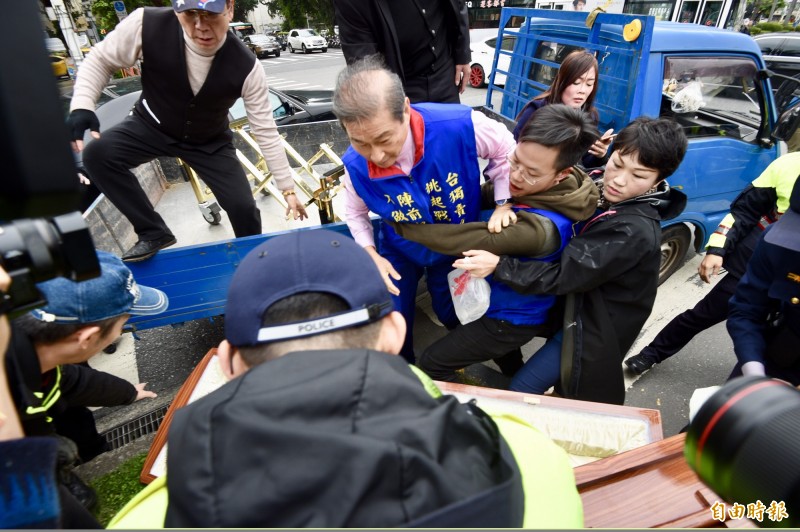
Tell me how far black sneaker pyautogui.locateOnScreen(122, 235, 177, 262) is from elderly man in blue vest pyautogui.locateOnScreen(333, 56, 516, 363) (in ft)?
3.39

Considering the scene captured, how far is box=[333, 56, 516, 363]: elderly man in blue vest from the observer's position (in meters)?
1.59

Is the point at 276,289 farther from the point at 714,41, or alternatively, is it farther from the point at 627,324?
the point at 714,41

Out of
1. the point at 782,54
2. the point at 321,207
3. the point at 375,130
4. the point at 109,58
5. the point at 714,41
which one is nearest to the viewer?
the point at 375,130

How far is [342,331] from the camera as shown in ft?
2.42

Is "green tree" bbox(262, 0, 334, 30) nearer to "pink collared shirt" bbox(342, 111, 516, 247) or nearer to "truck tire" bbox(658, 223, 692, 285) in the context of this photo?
"truck tire" bbox(658, 223, 692, 285)

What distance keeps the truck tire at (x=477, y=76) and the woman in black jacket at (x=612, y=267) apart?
1058cm

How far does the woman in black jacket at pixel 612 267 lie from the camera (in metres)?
1.64

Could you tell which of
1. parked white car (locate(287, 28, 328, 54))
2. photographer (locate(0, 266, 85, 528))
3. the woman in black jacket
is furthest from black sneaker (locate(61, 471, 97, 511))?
parked white car (locate(287, 28, 328, 54))

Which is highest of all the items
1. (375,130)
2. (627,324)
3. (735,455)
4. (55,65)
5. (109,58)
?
(55,65)

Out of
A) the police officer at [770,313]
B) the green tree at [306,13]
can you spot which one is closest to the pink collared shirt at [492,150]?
the police officer at [770,313]

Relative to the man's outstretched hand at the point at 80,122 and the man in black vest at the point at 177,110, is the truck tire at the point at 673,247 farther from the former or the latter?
the man's outstretched hand at the point at 80,122

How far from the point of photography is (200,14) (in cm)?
217

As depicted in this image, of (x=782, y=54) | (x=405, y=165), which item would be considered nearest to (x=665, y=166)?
(x=405, y=165)

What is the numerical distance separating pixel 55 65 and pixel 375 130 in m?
1.09
